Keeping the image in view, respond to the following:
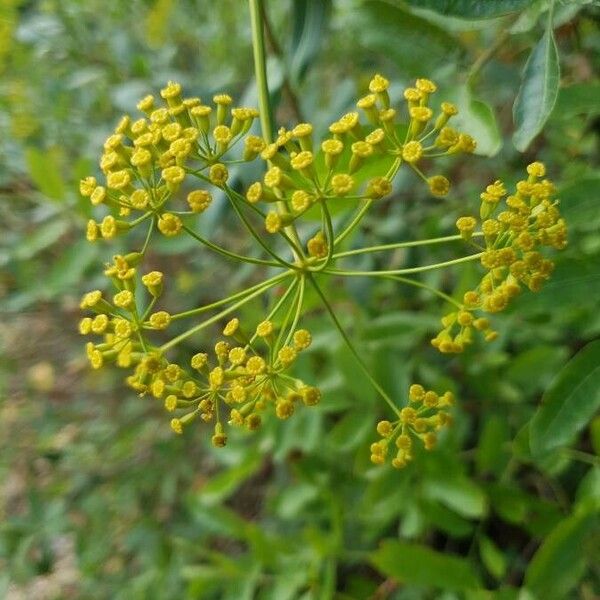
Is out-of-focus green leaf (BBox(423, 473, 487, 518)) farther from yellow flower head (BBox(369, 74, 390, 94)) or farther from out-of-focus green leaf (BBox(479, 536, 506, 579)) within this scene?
yellow flower head (BBox(369, 74, 390, 94))

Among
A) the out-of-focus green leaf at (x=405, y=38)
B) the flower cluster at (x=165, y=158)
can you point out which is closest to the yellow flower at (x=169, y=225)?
the flower cluster at (x=165, y=158)

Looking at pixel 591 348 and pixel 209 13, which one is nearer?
pixel 591 348

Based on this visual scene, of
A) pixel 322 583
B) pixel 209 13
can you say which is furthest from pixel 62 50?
pixel 322 583

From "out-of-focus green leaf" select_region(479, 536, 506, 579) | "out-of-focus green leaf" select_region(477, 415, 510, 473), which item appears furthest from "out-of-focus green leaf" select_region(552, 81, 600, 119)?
"out-of-focus green leaf" select_region(479, 536, 506, 579)

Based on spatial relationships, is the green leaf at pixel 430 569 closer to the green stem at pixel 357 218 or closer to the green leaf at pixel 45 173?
the green stem at pixel 357 218

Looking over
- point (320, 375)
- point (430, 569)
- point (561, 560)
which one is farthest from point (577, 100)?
point (320, 375)

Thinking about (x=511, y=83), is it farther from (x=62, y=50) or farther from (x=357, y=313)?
(x=62, y=50)
